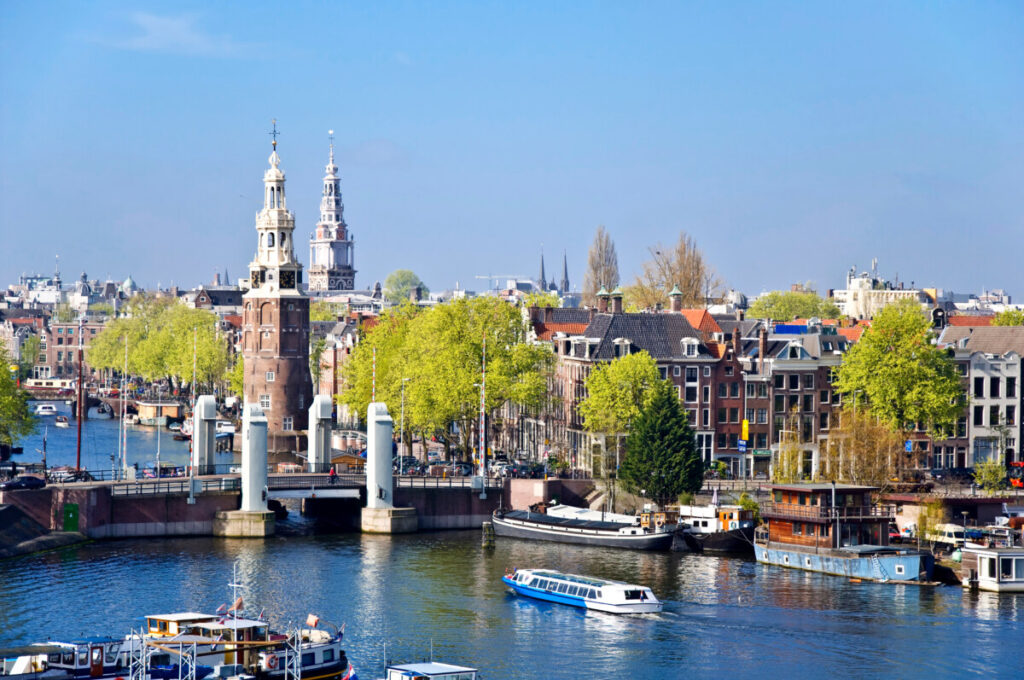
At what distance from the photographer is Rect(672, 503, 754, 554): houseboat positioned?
108500 mm

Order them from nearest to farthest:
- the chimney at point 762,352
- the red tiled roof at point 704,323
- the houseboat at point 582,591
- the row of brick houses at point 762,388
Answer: the houseboat at point 582,591 → the row of brick houses at point 762,388 → the chimney at point 762,352 → the red tiled roof at point 704,323

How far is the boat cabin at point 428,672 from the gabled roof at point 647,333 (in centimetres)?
6731

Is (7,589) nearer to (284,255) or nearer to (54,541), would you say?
(54,541)

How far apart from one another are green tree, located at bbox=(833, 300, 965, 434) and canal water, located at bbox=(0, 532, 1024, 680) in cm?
3035

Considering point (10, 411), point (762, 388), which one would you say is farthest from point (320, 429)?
point (762, 388)

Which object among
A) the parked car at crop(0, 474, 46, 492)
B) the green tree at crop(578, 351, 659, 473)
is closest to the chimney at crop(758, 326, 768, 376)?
the green tree at crop(578, 351, 659, 473)

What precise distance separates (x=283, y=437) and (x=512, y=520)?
1813 inches

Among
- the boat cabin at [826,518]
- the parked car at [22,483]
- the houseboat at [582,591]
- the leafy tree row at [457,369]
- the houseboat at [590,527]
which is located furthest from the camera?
the leafy tree row at [457,369]

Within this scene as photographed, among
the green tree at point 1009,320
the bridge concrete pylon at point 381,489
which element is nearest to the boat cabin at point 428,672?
the bridge concrete pylon at point 381,489

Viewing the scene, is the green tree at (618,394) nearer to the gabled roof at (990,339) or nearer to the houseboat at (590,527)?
the houseboat at (590,527)

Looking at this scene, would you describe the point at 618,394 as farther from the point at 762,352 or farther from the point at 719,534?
the point at 719,534

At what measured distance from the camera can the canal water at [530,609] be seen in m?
77.8

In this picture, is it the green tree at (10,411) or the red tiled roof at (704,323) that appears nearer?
the green tree at (10,411)

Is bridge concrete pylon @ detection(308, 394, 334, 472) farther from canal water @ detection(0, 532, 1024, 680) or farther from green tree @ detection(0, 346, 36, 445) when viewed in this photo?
canal water @ detection(0, 532, 1024, 680)
